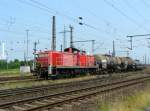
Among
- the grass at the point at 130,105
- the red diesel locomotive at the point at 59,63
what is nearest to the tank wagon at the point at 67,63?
the red diesel locomotive at the point at 59,63

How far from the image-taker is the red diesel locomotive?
1403 inches

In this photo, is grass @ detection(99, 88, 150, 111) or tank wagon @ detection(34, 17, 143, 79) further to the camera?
tank wagon @ detection(34, 17, 143, 79)

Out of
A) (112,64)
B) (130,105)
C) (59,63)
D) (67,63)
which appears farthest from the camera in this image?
(112,64)

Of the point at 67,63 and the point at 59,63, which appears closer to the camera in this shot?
the point at 59,63

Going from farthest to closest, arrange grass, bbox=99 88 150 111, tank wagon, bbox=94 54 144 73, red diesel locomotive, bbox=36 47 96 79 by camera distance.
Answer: tank wagon, bbox=94 54 144 73
red diesel locomotive, bbox=36 47 96 79
grass, bbox=99 88 150 111

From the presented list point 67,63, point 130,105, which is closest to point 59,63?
point 67,63

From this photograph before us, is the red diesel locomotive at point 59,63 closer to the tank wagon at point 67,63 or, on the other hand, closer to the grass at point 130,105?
the tank wagon at point 67,63

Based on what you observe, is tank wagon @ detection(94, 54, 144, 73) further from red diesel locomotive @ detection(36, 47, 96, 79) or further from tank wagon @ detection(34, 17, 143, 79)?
red diesel locomotive @ detection(36, 47, 96, 79)

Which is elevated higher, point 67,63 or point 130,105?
point 67,63

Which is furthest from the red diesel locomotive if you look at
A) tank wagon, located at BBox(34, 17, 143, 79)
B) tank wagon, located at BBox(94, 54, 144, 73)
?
tank wagon, located at BBox(94, 54, 144, 73)

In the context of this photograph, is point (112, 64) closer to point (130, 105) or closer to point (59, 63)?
point (59, 63)

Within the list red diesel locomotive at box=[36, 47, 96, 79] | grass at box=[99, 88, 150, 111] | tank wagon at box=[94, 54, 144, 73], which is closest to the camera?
grass at box=[99, 88, 150, 111]

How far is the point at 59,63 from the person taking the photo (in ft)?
120

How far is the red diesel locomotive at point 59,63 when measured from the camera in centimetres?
3562
